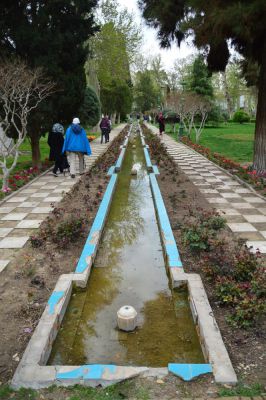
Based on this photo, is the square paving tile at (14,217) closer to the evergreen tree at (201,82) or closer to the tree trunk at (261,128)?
the tree trunk at (261,128)

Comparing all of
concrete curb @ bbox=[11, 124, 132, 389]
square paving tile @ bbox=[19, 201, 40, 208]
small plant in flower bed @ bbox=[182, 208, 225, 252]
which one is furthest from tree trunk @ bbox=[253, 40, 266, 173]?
concrete curb @ bbox=[11, 124, 132, 389]

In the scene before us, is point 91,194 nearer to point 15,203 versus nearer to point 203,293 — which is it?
point 15,203

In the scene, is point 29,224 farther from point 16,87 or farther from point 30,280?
point 16,87

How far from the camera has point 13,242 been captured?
5.88 m

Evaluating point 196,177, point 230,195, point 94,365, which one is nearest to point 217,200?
point 230,195

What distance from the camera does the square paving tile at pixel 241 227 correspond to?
6.26 m

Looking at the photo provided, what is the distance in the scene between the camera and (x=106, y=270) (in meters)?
5.17

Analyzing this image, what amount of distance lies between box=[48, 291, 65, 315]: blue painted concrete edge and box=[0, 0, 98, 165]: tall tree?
26.8ft

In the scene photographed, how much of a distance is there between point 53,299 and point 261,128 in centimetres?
839

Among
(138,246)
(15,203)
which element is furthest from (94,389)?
(15,203)

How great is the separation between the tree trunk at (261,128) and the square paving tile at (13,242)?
715cm

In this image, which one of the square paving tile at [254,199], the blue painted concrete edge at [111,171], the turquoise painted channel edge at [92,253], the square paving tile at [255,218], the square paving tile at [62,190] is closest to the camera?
the turquoise painted channel edge at [92,253]

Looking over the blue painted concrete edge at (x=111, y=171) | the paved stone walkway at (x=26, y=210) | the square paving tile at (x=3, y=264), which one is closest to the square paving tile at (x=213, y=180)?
the blue painted concrete edge at (x=111, y=171)

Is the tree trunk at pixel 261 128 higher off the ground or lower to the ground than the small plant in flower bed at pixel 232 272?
higher
